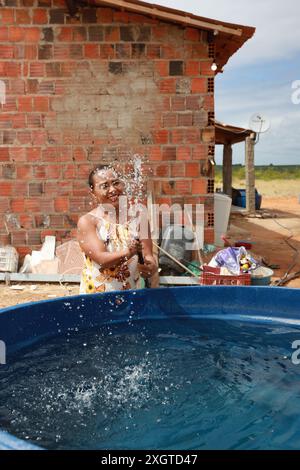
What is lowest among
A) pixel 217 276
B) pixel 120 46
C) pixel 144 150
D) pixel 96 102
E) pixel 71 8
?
pixel 217 276

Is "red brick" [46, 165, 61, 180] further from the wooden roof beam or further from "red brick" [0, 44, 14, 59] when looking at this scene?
the wooden roof beam

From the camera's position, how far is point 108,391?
2.86 metres

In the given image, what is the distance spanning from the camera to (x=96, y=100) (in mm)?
7762

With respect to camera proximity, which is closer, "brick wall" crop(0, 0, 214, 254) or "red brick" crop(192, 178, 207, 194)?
"brick wall" crop(0, 0, 214, 254)

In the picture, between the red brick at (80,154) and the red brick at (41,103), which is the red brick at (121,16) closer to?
the red brick at (41,103)

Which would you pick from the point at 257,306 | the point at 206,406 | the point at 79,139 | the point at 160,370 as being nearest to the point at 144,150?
the point at 79,139

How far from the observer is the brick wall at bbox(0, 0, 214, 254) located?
25.1ft

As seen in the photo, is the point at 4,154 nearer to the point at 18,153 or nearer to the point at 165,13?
the point at 18,153

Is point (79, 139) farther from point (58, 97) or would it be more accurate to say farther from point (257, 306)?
point (257, 306)

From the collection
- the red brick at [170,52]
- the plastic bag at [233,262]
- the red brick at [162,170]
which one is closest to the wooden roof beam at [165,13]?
the red brick at [170,52]

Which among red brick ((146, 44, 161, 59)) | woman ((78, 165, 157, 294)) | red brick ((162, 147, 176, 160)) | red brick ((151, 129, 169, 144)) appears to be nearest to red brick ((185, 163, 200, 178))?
red brick ((162, 147, 176, 160))

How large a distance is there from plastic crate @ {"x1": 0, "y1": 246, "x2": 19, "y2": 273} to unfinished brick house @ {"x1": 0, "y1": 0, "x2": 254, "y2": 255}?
81 cm

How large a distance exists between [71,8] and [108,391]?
6363 millimetres

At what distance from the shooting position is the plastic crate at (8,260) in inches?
303
